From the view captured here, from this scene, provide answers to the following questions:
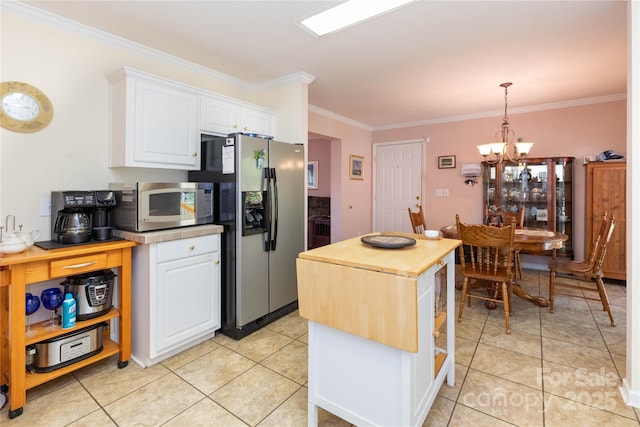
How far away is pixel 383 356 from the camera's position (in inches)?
52.9

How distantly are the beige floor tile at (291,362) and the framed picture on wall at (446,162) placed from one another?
158 inches

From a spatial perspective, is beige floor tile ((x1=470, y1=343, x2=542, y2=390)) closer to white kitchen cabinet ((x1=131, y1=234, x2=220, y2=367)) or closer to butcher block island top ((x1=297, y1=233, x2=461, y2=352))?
butcher block island top ((x1=297, y1=233, x2=461, y2=352))

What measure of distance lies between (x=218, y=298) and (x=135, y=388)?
2.73 feet

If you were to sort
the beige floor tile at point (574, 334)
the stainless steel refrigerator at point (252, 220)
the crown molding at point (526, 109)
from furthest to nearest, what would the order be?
the crown molding at point (526, 109), the stainless steel refrigerator at point (252, 220), the beige floor tile at point (574, 334)

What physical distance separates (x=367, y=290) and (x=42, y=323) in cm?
216

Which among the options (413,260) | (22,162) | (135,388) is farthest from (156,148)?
(413,260)

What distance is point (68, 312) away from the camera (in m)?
1.97

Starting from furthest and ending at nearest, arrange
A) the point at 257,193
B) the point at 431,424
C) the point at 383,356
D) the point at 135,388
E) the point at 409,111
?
the point at 409,111 → the point at 257,193 → the point at 135,388 → the point at 431,424 → the point at 383,356

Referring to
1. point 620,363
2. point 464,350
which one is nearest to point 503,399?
point 464,350

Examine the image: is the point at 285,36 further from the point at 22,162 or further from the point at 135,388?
the point at 135,388

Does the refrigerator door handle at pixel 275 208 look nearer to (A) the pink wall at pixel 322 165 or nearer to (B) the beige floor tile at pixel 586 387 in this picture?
(B) the beige floor tile at pixel 586 387

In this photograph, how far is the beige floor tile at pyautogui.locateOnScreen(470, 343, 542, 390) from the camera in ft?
6.66

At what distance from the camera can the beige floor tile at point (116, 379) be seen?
190 centimetres

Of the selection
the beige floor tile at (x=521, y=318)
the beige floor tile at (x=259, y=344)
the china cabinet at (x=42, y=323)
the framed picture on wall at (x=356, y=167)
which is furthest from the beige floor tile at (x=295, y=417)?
the framed picture on wall at (x=356, y=167)
